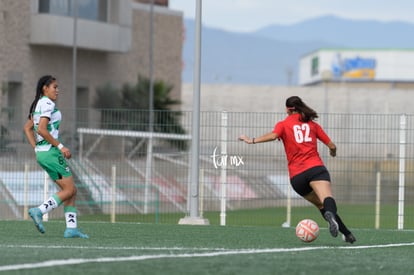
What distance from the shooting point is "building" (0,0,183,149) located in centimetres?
4644

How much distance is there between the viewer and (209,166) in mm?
27984

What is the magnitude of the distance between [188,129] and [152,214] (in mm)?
2254

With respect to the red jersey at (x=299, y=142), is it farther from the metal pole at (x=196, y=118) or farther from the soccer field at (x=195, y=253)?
the metal pole at (x=196, y=118)

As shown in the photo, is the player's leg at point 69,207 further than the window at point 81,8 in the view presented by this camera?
No

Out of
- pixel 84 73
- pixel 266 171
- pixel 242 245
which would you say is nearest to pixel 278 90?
pixel 84 73

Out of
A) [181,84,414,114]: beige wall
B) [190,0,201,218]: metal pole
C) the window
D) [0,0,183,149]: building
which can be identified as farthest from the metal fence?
[181,84,414,114]: beige wall

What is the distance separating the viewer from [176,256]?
11.7 metres

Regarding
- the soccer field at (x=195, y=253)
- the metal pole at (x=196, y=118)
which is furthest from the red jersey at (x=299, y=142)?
the metal pole at (x=196, y=118)

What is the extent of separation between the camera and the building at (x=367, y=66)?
128375 millimetres

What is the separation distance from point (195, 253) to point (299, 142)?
2.88m

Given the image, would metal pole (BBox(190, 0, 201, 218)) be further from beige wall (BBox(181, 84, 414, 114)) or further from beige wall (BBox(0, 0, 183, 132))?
beige wall (BBox(181, 84, 414, 114))

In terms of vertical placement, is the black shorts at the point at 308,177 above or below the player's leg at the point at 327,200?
above

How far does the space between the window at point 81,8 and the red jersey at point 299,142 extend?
33.8 m

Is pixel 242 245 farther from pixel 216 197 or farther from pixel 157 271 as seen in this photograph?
pixel 216 197
